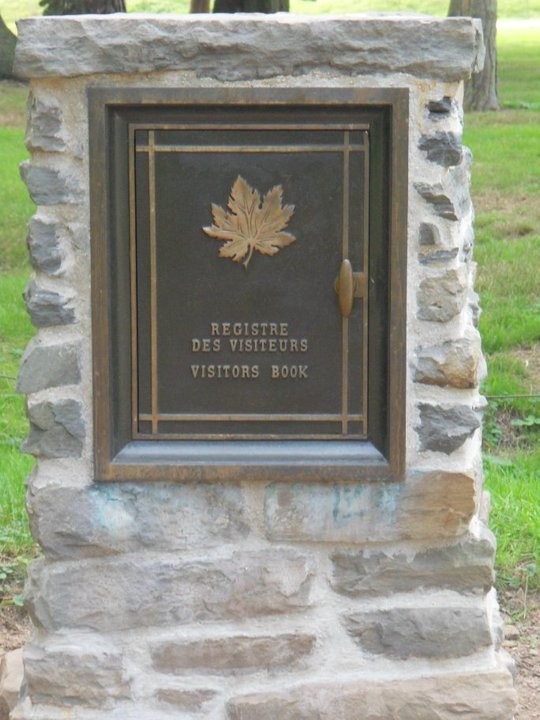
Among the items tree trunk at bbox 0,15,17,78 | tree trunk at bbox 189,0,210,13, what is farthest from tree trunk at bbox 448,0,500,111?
tree trunk at bbox 0,15,17,78

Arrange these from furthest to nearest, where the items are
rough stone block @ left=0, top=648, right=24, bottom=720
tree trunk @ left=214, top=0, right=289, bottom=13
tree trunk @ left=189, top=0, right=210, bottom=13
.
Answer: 1. tree trunk @ left=214, top=0, right=289, bottom=13
2. tree trunk @ left=189, top=0, right=210, bottom=13
3. rough stone block @ left=0, top=648, right=24, bottom=720

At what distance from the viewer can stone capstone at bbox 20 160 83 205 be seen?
308 cm

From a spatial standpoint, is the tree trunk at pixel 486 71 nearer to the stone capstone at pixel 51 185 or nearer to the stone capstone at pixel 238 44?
the stone capstone at pixel 238 44

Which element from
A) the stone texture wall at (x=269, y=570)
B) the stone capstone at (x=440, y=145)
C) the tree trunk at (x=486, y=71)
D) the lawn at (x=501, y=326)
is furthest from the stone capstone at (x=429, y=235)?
the tree trunk at (x=486, y=71)

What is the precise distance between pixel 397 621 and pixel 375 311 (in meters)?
0.75

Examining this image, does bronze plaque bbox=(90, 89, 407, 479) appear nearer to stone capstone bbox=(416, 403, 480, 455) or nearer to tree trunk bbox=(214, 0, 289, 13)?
stone capstone bbox=(416, 403, 480, 455)

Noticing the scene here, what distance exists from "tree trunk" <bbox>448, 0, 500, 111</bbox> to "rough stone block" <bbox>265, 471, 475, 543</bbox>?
10.7 m

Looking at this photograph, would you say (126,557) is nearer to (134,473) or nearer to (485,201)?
(134,473)

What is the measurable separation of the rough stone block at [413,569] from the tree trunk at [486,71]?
10.7 meters

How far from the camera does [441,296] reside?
10.2ft

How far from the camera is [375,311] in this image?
125 inches

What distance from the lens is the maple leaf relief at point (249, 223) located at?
312cm

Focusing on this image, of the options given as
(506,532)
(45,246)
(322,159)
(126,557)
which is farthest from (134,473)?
(506,532)

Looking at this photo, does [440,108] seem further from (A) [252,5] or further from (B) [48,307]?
(A) [252,5]
